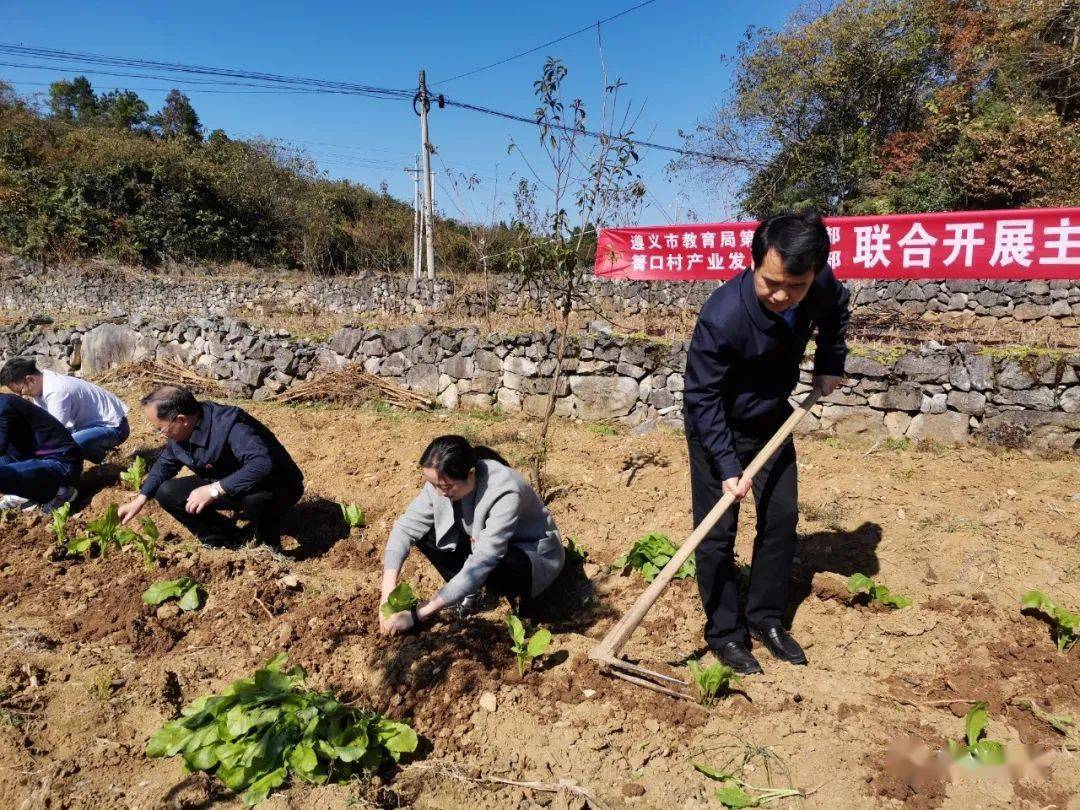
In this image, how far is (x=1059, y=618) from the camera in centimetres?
274

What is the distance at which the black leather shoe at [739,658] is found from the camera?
105 inches

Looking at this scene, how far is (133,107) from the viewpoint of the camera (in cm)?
3416

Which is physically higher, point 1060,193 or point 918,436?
point 1060,193

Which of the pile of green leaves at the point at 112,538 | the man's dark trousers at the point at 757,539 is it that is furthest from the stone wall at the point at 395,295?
the man's dark trousers at the point at 757,539

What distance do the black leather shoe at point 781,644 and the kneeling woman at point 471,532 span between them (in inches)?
38.4

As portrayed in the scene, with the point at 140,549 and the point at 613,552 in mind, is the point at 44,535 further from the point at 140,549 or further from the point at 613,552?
the point at 613,552

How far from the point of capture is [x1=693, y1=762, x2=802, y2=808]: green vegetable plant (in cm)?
201

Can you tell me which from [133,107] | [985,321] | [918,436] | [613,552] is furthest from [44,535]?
[133,107]

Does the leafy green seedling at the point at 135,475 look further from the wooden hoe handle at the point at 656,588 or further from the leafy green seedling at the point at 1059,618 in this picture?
the leafy green seedling at the point at 1059,618

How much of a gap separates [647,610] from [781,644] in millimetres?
689

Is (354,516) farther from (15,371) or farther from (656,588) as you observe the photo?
(15,371)

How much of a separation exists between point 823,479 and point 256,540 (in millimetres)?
3879

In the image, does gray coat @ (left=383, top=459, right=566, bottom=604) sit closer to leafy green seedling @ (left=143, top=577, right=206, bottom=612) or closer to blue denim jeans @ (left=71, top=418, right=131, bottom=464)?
leafy green seedling @ (left=143, top=577, right=206, bottom=612)

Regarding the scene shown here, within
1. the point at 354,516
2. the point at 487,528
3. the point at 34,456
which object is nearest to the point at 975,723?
the point at 487,528
